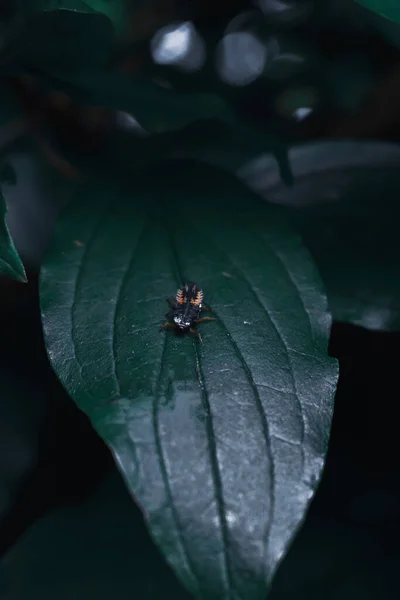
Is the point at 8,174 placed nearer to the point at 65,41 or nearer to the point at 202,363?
the point at 65,41

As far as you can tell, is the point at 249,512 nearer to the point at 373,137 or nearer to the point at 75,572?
the point at 75,572

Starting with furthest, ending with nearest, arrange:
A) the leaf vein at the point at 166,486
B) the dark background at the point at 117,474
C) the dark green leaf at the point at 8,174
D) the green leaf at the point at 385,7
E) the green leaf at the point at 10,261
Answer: the dark green leaf at the point at 8,174 < the dark background at the point at 117,474 < the green leaf at the point at 385,7 < the green leaf at the point at 10,261 < the leaf vein at the point at 166,486

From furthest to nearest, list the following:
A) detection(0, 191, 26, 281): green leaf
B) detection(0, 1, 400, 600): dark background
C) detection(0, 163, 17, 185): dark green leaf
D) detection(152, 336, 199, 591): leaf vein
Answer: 1. detection(0, 163, 17, 185): dark green leaf
2. detection(0, 1, 400, 600): dark background
3. detection(0, 191, 26, 281): green leaf
4. detection(152, 336, 199, 591): leaf vein

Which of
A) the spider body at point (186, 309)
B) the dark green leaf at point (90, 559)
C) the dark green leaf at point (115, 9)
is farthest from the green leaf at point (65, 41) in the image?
the dark green leaf at point (90, 559)

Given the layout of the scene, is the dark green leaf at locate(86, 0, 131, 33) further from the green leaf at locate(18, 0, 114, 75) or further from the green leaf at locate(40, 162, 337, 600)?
the green leaf at locate(40, 162, 337, 600)

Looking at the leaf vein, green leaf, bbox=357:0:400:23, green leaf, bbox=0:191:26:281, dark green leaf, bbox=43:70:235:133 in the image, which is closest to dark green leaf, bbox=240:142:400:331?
dark green leaf, bbox=43:70:235:133

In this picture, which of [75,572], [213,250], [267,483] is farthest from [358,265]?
[75,572]

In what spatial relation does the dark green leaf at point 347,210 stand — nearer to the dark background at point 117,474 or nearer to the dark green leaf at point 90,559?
the dark background at point 117,474
